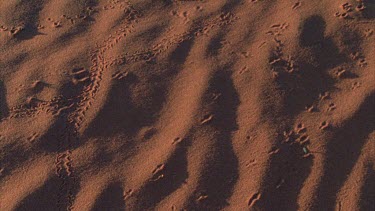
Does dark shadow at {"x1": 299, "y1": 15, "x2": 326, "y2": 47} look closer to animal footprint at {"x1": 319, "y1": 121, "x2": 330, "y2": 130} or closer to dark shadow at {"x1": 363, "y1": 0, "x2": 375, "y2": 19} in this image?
dark shadow at {"x1": 363, "y1": 0, "x2": 375, "y2": 19}

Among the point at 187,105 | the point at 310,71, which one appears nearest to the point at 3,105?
the point at 187,105

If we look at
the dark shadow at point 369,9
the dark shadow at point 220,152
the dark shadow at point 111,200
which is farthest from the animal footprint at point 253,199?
the dark shadow at point 369,9

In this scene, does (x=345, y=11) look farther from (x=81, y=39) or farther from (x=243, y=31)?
(x=81, y=39)

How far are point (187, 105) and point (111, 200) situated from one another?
0.82 meters

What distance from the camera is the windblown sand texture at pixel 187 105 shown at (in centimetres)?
276

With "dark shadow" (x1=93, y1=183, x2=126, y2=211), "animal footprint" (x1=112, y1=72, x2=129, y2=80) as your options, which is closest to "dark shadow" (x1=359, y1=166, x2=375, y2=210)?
"dark shadow" (x1=93, y1=183, x2=126, y2=211)

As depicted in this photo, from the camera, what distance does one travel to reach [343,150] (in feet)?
9.22

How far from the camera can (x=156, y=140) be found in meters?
2.95

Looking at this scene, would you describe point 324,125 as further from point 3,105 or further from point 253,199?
point 3,105

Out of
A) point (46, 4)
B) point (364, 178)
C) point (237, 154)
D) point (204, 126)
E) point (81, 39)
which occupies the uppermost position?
point (46, 4)

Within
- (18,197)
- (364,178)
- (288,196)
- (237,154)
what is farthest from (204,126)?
(18,197)

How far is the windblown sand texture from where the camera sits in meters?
2.76

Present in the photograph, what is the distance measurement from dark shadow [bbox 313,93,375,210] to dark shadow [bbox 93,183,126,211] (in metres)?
1.19

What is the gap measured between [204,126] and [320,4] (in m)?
1.39
